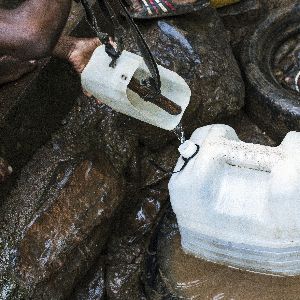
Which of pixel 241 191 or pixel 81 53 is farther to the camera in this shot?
pixel 81 53

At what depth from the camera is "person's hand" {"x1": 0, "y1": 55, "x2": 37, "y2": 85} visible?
320cm

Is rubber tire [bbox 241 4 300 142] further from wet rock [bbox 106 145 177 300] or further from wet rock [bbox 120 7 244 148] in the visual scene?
wet rock [bbox 106 145 177 300]

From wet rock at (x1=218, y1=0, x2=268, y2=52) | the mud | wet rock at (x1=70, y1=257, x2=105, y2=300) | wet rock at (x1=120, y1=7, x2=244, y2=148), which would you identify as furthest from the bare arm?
wet rock at (x1=218, y1=0, x2=268, y2=52)

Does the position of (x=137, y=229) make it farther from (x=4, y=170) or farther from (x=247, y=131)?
(x=247, y=131)

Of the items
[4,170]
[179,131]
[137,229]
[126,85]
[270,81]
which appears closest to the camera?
[126,85]

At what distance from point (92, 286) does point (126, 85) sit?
139 centimetres

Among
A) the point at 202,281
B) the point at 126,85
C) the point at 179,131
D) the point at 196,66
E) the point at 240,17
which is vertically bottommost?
the point at 202,281

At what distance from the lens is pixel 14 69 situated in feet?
10.7

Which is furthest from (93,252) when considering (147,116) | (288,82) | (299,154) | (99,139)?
(288,82)

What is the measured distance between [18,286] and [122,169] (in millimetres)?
960

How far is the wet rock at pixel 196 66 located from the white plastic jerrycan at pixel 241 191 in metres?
0.77

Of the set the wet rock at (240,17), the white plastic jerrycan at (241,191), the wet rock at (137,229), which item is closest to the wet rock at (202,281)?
→ the wet rock at (137,229)

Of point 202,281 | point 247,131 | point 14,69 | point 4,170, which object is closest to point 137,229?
point 202,281

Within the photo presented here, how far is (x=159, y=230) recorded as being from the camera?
11.2 feet
